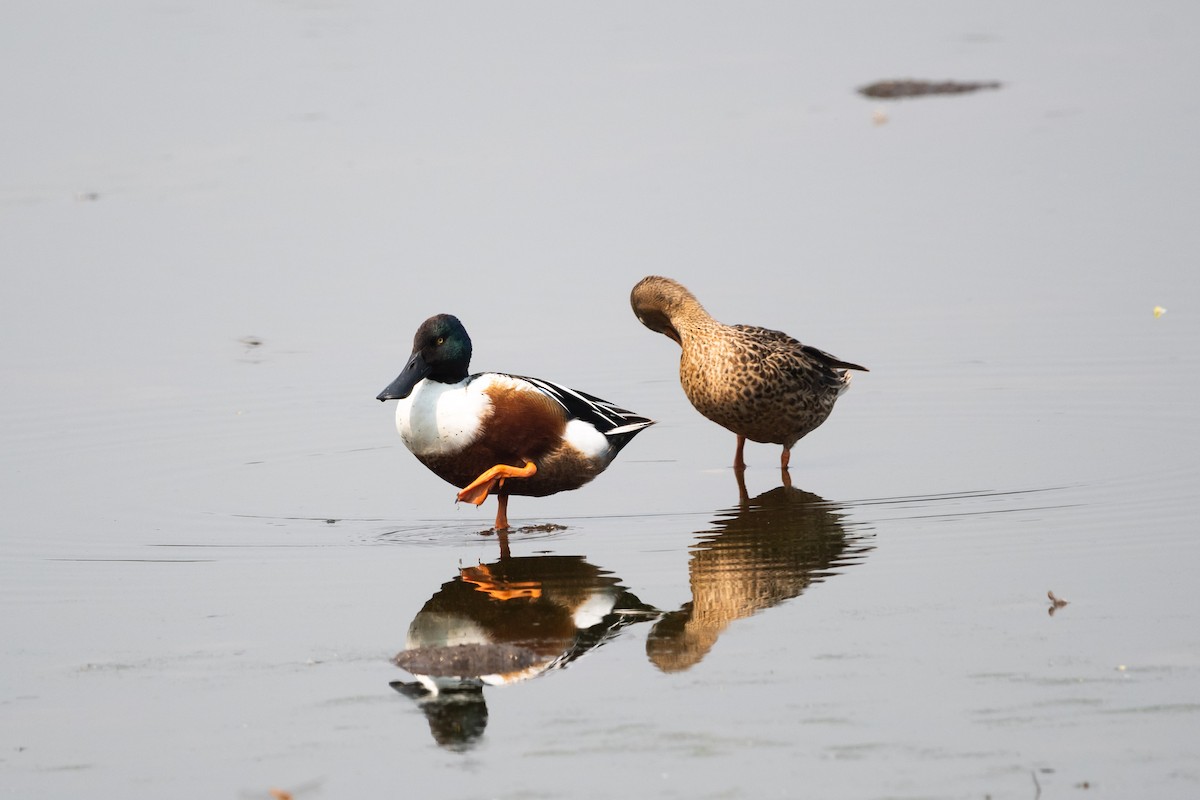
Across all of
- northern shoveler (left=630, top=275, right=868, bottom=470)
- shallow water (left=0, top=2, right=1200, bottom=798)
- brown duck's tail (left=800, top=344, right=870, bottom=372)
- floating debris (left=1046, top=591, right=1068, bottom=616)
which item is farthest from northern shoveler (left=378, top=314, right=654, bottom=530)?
floating debris (left=1046, top=591, right=1068, bottom=616)

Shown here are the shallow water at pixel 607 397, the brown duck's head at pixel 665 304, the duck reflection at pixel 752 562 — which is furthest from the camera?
the brown duck's head at pixel 665 304

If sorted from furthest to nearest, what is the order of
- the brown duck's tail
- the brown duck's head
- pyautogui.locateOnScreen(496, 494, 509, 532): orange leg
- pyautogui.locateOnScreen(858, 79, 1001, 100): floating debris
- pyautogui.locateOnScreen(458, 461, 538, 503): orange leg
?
pyautogui.locateOnScreen(858, 79, 1001, 100): floating debris
the brown duck's head
the brown duck's tail
pyautogui.locateOnScreen(496, 494, 509, 532): orange leg
pyautogui.locateOnScreen(458, 461, 538, 503): orange leg

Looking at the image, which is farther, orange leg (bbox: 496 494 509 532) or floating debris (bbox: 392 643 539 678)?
orange leg (bbox: 496 494 509 532)

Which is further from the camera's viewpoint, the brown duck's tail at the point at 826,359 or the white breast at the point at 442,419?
the brown duck's tail at the point at 826,359

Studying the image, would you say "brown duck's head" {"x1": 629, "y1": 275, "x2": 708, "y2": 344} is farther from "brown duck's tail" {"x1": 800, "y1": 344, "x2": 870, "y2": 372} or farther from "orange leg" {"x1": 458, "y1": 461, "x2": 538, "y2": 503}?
"orange leg" {"x1": 458, "y1": 461, "x2": 538, "y2": 503}

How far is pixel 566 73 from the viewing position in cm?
1745

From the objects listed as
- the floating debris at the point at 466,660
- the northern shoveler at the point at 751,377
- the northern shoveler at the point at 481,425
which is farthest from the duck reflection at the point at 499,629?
the northern shoveler at the point at 751,377

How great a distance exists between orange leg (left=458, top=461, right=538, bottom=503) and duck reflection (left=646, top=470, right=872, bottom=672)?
2.70ft

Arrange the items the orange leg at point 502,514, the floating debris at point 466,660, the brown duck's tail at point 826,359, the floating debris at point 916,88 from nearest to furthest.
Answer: the floating debris at point 466,660 → the orange leg at point 502,514 → the brown duck's tail at point 826,359 → the floating debris at point 916,88

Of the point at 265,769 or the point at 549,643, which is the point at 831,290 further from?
the point at 265,769

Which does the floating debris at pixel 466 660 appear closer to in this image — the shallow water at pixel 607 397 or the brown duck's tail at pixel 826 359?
the shallow water at pixel 607 397

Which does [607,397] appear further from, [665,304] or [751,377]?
[751,377]

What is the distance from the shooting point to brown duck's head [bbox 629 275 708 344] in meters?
8.79

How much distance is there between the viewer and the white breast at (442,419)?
7.29m
